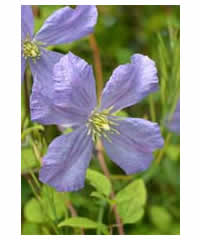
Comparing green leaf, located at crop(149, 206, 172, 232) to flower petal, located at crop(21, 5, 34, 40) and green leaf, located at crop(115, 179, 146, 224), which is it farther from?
flower petal, located at crop(21, 5, 34, 40)

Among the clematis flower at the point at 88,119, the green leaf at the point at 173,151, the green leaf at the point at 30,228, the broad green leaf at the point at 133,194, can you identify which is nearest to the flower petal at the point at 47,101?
the clematis flower at the point at 88,119

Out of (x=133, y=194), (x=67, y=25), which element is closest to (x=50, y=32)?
(x=67, y=25)

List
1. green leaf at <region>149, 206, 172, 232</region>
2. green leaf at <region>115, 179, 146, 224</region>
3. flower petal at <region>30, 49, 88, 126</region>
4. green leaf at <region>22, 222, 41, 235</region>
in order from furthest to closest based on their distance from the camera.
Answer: green leaf at <region>149, 206, 172, 232</region> < green leaf at <region>22, 222, 41, 235</region> < green leaf at <region>115, 179, 146, 224</region> < flower petal at <region>30, 49, 88, 126</region>

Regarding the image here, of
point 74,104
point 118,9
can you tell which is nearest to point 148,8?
point 118,9

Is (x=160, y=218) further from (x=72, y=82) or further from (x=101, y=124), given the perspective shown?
(x=72, y=82)

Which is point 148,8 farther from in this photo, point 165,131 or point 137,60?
point 137,60

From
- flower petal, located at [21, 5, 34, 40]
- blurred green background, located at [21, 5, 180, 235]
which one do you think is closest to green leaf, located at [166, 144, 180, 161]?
blurred green background, located at [21, 5, 180, 235]
